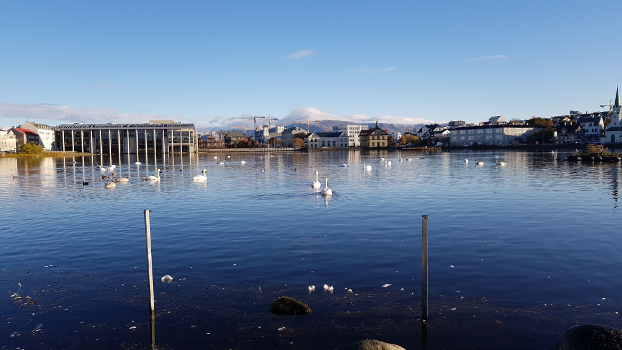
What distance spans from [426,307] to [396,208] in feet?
53.3

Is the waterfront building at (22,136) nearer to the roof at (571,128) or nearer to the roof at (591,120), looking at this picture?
the roof at (571,128)

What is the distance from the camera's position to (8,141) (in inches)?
5910

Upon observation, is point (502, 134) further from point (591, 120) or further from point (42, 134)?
point (42, 134)

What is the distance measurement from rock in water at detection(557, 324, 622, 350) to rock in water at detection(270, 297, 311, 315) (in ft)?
17.2

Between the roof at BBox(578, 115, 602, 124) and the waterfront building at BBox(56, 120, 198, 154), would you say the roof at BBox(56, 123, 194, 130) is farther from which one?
the roof at BBox(578, 115, 602, 124)

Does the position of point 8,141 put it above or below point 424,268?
above

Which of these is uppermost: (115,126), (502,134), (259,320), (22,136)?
(115,126)

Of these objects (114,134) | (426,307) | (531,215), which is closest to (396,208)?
(531,215)

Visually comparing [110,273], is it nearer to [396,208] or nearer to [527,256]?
[527,256]

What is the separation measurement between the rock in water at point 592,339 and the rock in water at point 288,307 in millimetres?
5229

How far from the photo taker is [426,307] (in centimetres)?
1017

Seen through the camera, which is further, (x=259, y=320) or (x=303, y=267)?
(x=303, y=267)

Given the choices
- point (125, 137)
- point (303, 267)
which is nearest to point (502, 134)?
point (125, 137)

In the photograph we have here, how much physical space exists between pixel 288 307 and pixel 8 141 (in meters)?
→ 170
